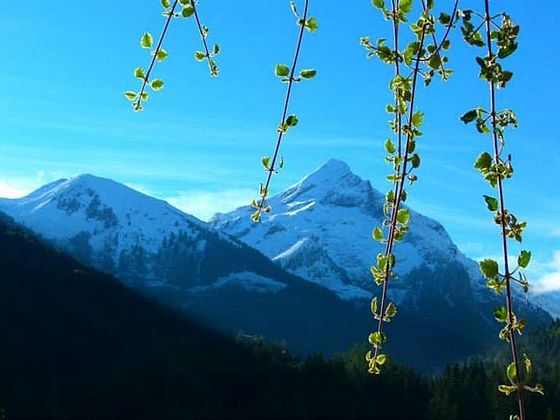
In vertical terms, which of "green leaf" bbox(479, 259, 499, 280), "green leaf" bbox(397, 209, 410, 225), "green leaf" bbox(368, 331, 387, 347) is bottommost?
"green leaf" bbox(368, 331, 387, 347)

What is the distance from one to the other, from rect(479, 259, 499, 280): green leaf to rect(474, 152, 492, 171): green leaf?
211 mm

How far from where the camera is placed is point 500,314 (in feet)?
5.05

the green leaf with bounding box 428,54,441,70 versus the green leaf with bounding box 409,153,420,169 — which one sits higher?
the green leaf with bounding box 428,54,441,70

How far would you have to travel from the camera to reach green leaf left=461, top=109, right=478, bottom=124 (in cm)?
165

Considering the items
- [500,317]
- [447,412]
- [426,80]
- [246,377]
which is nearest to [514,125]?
[426,80]

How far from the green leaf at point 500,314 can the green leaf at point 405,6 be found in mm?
648

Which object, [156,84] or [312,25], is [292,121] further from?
[156,84]

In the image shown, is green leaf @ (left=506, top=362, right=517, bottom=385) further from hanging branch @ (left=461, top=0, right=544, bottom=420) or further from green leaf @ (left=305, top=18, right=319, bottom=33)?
green leaf @ (left=305, top=18, right=319, bottom=33)

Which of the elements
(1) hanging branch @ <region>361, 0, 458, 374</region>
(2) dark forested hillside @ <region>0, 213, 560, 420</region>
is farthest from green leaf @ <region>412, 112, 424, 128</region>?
(2) dark forested hillside @ <region>0, 213, 560, 420</region>

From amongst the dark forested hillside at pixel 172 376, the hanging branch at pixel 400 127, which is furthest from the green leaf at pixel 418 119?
the dark forested hillside at pixel 172 376

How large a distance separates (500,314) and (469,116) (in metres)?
0.39

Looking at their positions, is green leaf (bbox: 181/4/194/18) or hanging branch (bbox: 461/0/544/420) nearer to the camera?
hanging branch (bbox: 461/0/544/420)

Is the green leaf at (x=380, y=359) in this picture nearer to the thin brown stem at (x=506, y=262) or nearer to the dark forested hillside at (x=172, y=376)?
the thin brown stem at (x=506, y=262)

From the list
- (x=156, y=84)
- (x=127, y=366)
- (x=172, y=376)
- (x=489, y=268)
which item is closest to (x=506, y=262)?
(x=489, y=268)
